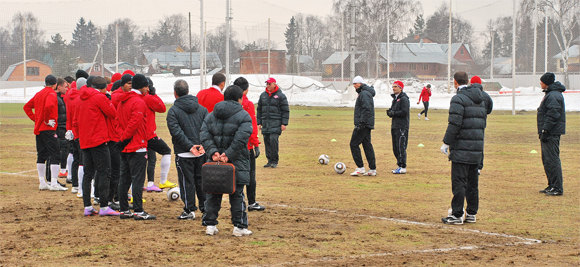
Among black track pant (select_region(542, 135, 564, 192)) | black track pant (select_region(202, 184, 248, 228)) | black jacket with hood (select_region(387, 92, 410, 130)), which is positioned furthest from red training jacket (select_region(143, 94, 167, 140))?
black track pant (select_region(542, 135, 564, 192))

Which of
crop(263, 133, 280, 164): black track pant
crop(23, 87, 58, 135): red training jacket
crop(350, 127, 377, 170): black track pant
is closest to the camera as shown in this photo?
crop(23, 87, 58, 135): red training jacket

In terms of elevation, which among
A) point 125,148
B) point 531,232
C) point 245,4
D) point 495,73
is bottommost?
point 531,232

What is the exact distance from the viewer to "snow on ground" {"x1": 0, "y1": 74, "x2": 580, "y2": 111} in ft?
142

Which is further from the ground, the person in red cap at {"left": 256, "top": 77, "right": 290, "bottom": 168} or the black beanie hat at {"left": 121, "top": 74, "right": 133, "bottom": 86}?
the black beanie hat at {"left": 121, "top": 74, "right": 133, "bottom": 86}

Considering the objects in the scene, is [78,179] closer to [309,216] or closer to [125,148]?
[125,148]

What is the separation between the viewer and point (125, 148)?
7.70m

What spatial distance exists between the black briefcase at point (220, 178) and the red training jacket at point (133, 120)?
1625 millimetres

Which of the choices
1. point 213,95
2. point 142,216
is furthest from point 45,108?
point 213,95

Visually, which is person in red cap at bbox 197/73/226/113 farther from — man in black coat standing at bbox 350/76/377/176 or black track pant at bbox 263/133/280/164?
black track pant at bbox 263/133/280/164

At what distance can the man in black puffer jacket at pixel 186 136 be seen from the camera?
24.7 ft

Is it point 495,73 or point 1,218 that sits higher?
point 495,73

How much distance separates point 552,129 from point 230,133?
6057mm

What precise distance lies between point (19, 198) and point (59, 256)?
414 centimetres

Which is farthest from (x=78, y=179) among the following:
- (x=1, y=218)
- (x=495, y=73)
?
(x=495, y=73)
